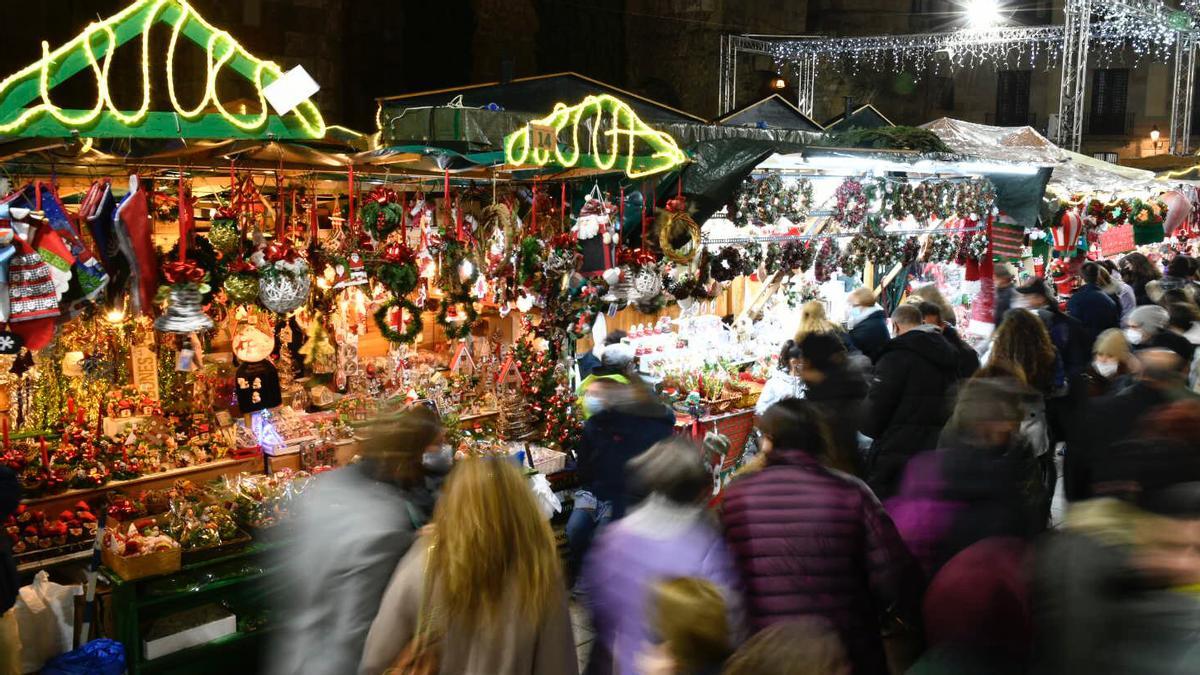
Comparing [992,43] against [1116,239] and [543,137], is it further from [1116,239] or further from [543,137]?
[543,137]

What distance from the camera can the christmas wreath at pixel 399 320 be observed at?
564 cm

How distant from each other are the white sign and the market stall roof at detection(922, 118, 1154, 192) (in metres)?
7.69

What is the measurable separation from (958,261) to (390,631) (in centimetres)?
825

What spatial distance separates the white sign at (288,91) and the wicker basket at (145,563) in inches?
85.6

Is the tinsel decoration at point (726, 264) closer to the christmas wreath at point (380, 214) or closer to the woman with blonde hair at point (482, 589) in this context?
the christmas wreath at point (380, 214)

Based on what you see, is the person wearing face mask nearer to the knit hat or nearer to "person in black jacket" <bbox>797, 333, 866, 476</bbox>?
the knit hat

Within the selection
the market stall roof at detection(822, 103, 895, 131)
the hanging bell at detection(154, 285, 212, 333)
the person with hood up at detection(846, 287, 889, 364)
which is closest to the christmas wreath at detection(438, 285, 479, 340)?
the hanging bell at detection(154, 285, 212, 333)

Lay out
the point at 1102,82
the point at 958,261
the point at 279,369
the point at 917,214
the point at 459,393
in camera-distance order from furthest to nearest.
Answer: the point at 1102,82 < the point at 958,261 < the point at 917,214 < the point at 459,393 < the point at 279,369

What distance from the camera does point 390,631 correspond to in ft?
8.84

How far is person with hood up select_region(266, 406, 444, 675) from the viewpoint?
9.51 ft

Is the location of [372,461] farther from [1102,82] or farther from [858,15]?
[1102,82]

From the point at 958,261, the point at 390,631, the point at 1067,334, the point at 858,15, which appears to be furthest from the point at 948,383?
the point at 858,15

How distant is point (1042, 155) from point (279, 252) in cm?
935

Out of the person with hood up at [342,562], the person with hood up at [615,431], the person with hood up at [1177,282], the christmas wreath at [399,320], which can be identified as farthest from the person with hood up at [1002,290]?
the person with hood up at [342,562]
